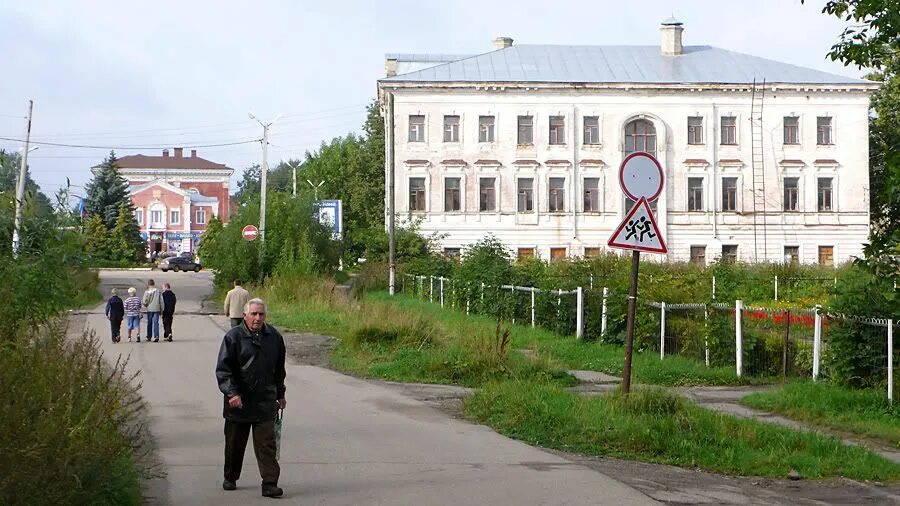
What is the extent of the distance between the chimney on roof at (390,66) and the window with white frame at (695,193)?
813 inches

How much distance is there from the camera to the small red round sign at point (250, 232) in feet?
160

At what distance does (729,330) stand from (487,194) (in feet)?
129

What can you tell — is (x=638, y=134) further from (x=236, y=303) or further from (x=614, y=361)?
(x=614, y=361)

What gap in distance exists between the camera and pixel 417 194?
5841cm

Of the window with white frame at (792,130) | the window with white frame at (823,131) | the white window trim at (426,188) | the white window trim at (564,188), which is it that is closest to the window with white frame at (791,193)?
the window with white frame at (792,130)

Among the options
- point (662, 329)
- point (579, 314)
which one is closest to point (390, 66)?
point (579, 314)

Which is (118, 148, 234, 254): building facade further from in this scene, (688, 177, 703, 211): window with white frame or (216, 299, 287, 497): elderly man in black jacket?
(216, 299, 287, 497): elderly man in black jacket

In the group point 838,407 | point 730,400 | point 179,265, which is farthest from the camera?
point 179,265

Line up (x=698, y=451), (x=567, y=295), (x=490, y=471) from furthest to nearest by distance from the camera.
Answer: (x=567, y=295), (x=698, y=451), (x=490, y=471)

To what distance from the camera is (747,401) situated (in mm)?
16375

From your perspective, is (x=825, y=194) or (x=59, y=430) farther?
(x=825, y=194)

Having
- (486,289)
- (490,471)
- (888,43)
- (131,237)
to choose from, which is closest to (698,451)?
(490,471)

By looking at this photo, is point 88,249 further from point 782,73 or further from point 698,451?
point 782,73

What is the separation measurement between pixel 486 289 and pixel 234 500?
883 inches
